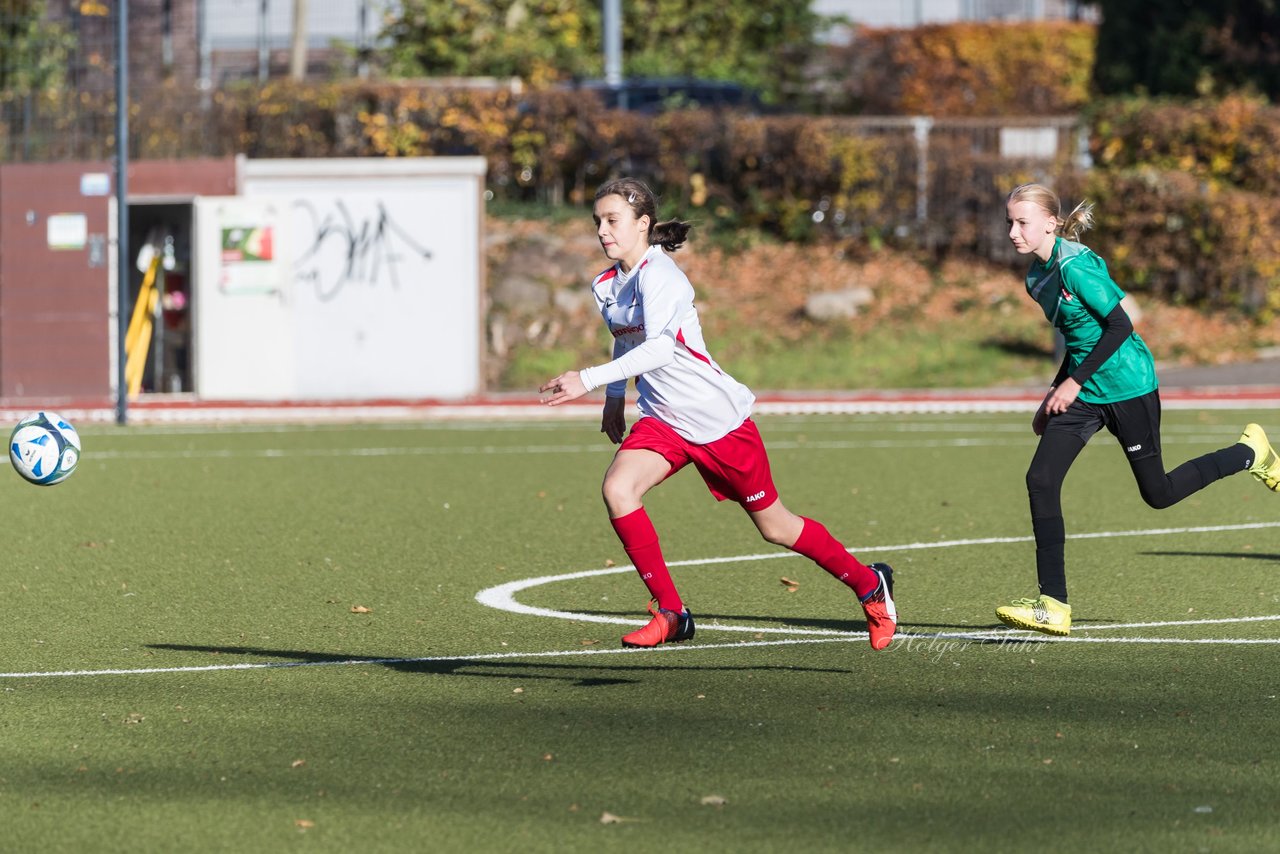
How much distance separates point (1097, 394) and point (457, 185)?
17.2m

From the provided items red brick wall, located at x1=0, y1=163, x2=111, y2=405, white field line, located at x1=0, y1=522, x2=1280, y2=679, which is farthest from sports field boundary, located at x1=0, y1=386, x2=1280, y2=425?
white field line, located at x1=0, y1=522, x2=1280, y2=679

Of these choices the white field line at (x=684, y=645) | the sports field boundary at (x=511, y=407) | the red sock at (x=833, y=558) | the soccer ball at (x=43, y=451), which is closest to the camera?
the white field line at (x=684, y=645)

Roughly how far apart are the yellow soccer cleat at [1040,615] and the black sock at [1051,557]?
0.05m

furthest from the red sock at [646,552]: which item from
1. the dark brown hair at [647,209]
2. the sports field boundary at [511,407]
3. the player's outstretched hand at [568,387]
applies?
the sports field boundary at [511,407]

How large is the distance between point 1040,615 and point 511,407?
14808 mm

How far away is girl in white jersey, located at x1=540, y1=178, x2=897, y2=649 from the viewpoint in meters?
7.46

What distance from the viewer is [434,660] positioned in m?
7.64

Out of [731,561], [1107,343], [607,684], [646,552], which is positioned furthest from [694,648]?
[731,561]

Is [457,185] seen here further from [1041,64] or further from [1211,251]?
[1041,64]

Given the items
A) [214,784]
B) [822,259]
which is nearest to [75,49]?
[822,259]

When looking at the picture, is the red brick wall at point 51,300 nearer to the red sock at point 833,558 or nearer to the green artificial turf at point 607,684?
the green artificial turf at point 607,684

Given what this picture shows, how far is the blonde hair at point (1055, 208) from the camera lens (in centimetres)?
792

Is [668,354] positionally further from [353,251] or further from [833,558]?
[353,251]

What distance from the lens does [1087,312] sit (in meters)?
7.91
